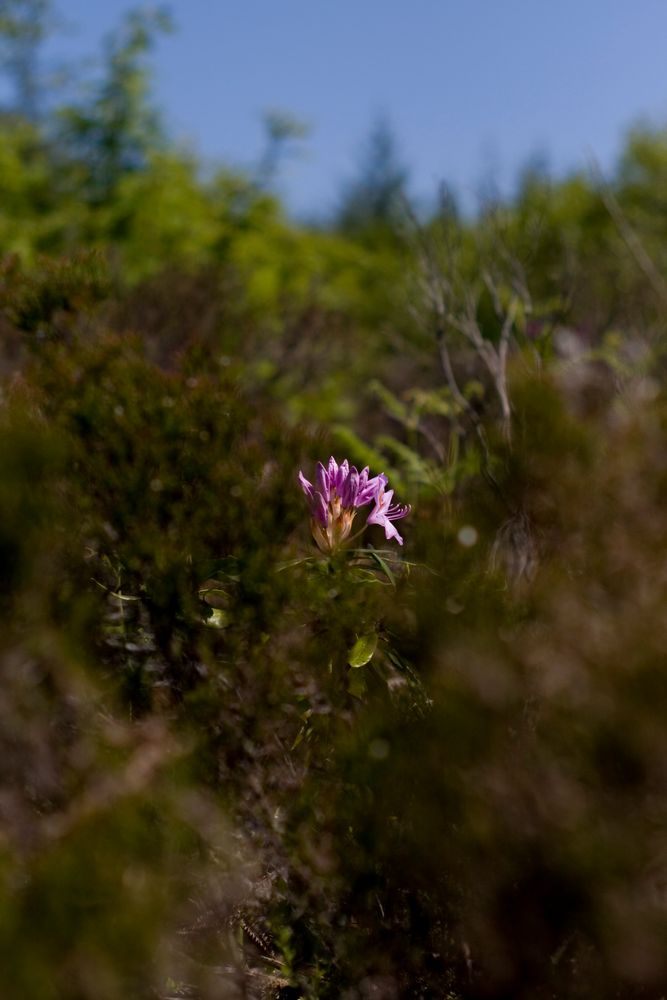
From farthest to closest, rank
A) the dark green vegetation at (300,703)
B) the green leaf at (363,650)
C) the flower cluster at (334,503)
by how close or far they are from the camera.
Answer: the flower cluster at (334,503), the green leaf at (363,650), the dark green vegetation at (300,703)

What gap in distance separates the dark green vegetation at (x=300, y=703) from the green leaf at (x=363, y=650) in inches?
0.4

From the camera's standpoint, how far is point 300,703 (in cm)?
262

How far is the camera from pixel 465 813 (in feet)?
6.95

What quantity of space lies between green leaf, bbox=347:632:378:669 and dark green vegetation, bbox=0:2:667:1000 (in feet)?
0.03

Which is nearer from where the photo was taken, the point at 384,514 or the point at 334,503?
the point at 334,503

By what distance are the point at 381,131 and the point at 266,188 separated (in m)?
46.7

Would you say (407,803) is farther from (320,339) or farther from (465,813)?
(320,339)

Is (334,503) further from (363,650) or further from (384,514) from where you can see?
(363,650)

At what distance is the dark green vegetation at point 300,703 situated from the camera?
200 centimetres

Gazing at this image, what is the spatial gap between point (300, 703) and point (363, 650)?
0.19 m

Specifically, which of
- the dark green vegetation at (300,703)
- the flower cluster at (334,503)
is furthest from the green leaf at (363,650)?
the flower cluster at (334,503)

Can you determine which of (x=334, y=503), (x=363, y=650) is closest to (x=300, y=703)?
(x=363, y=650)

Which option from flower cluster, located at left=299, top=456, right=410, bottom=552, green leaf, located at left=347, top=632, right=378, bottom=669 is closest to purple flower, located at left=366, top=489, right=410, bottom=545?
flower cluster, located at left=299, top=456, right=410, bottom=552

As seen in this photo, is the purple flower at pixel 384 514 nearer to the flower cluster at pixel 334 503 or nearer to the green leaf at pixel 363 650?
the flower cluster at pixel 334 503
